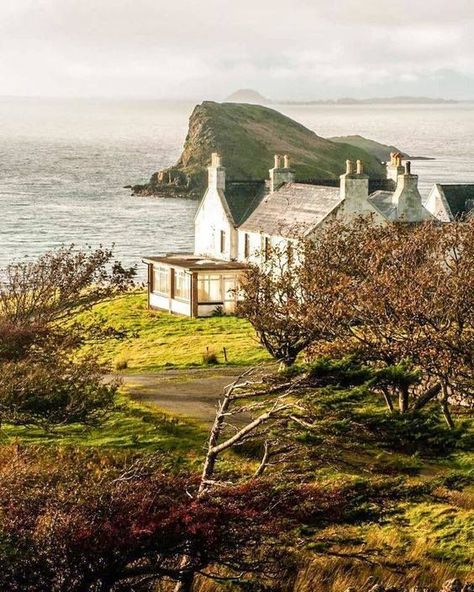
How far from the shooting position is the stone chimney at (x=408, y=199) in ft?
200

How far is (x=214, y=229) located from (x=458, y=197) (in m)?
14.3

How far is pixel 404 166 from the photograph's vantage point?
64.6 metres

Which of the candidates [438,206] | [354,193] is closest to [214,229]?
[354,193]

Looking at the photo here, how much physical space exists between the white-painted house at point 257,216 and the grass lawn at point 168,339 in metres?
1.56

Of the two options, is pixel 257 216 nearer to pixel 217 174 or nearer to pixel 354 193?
pixel 217 174

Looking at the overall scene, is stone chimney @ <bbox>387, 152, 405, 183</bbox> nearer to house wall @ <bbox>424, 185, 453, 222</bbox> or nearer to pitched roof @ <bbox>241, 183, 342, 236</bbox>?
house wall @ <bbox>424, 185, 453, 222</bbox>

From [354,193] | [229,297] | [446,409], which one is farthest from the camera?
[229,297]

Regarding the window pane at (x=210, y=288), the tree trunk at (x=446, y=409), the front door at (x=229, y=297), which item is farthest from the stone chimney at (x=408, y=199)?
the tree trunk at (x=446, y=409)

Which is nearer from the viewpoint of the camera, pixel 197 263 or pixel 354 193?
pixel 354 193

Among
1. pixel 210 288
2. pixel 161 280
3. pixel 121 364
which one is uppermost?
pixel 161 280

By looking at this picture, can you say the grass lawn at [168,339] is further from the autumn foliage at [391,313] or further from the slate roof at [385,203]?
the slate roof at [385,203]

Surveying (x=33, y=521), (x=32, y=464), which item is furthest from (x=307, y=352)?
(x=33, y=521)

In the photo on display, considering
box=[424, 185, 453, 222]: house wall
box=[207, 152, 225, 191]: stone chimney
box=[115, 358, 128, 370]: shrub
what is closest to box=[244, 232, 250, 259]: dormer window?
box=[207, 152, 225, 191]: stone chimney

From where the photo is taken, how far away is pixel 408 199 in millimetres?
61094
